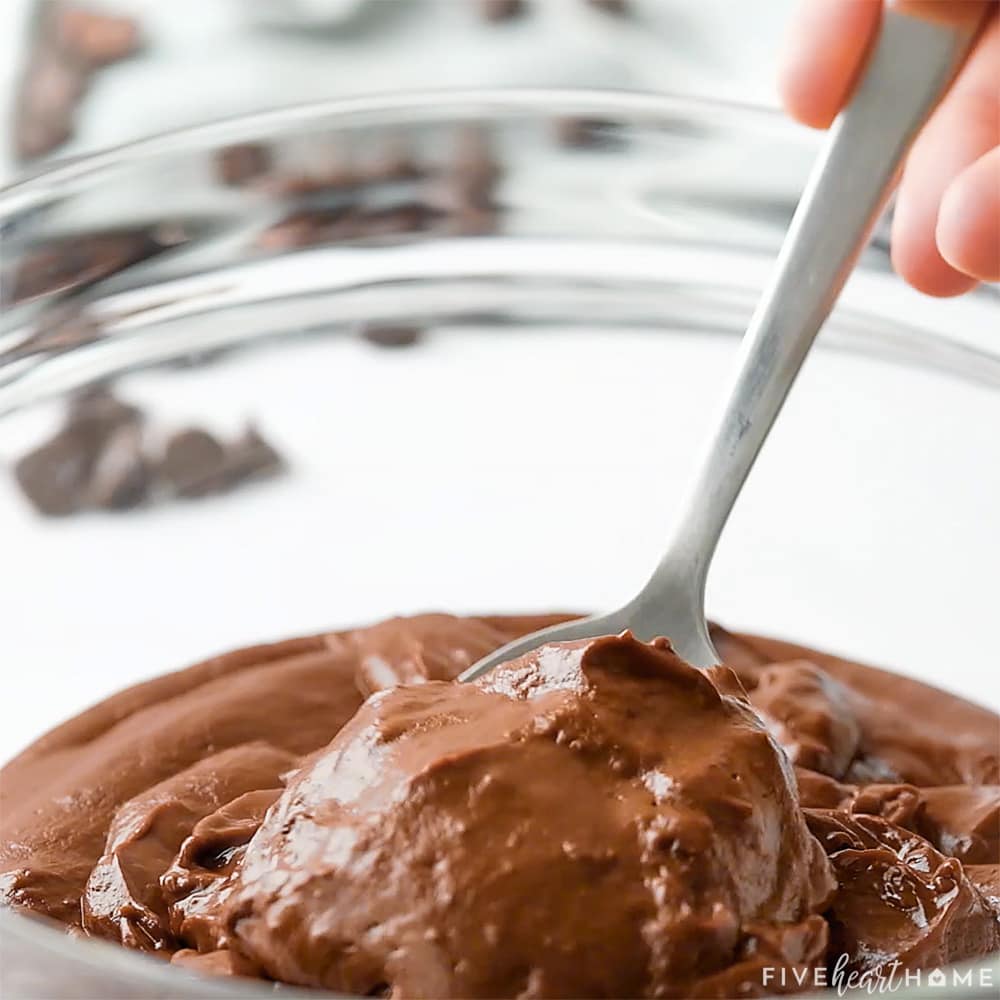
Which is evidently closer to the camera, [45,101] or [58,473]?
[58,473]

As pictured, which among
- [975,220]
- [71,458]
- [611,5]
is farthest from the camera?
[611,5]

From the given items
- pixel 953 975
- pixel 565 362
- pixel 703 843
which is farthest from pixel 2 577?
pixel 953 975

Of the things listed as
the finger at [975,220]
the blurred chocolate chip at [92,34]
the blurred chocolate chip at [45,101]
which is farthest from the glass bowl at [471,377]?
the blurred chocolate chip at [92,34]

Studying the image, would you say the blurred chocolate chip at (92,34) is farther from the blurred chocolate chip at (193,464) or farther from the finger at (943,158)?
the finger at (943,158)

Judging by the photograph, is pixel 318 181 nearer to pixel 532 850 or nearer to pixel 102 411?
pixel 102 411

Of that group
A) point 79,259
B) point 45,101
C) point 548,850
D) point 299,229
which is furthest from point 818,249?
point 45,101

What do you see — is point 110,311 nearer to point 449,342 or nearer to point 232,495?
point 232,495
